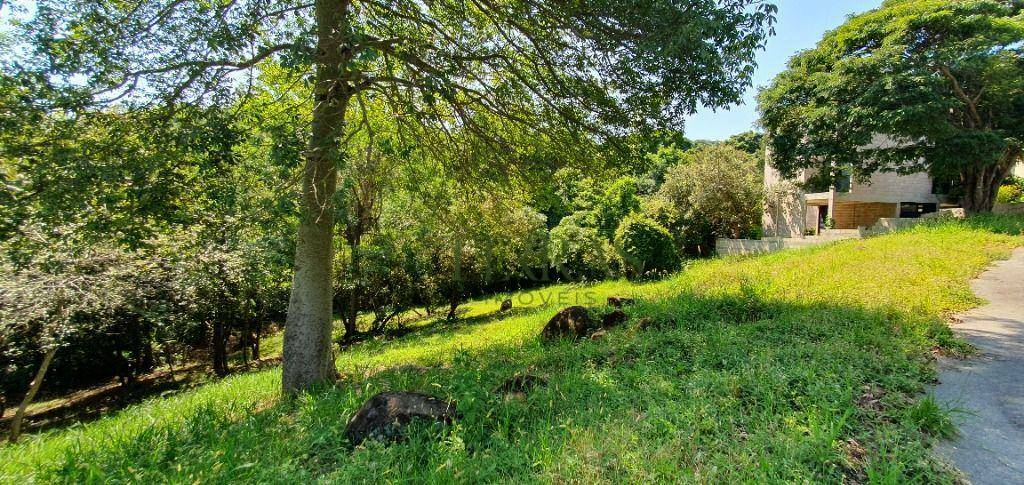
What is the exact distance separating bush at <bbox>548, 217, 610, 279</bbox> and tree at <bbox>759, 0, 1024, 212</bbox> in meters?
7.65

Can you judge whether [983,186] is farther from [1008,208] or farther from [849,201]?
[849,201]

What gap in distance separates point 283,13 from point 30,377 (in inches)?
479

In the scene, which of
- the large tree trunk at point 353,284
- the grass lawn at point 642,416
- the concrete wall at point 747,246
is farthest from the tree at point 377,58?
the concrete wall at point 747,246

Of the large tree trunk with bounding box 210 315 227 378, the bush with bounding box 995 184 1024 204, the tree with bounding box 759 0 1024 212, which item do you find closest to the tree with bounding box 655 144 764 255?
the tree with bounding box 759 0 1024 212

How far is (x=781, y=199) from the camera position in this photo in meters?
19.4

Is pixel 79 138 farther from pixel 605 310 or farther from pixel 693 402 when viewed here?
pixel 605 310

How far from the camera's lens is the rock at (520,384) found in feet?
12.7

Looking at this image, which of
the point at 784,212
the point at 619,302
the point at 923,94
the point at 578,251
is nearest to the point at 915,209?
the point at 784,212

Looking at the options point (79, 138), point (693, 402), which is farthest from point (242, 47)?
point (693, 402)

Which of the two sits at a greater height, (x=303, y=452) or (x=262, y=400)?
(x=303, y=452)

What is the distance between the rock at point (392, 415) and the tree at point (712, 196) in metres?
15.6

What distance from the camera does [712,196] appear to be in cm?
1691

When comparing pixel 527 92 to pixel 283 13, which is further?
pixel 527 92

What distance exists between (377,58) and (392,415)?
3713 mm
